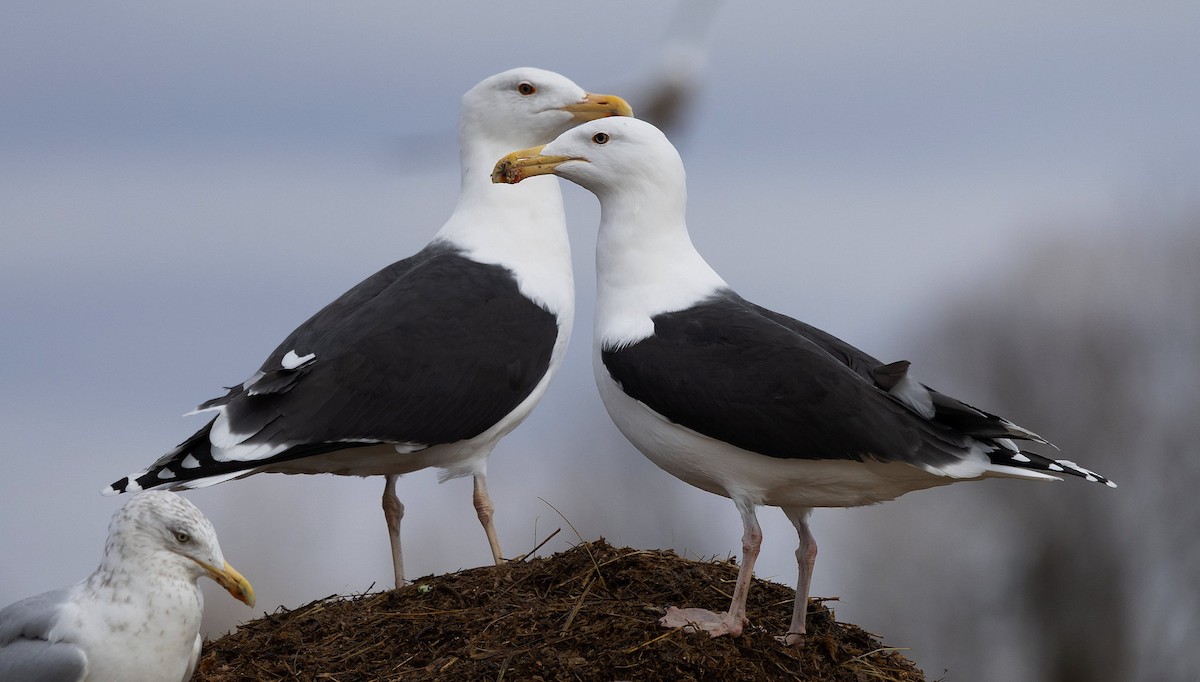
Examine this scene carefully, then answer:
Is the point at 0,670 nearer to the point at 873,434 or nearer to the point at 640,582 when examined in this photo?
the point at 640,582

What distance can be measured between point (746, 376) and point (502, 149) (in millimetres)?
3162

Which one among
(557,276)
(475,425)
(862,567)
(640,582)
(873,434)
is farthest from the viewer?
(862,567)

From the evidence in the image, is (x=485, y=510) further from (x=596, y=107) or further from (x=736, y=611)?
(x=596, y=107)

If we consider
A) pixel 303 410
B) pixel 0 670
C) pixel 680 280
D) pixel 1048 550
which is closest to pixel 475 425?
pixel 303 410

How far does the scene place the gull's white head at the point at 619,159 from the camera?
734cm

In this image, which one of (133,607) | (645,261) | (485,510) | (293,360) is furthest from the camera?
(485,510)

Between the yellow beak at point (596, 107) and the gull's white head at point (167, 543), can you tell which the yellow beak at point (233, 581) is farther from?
the yellow beak at point (596, 107)

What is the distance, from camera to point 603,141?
24.4 feet

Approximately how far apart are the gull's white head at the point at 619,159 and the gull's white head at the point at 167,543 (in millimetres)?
2862

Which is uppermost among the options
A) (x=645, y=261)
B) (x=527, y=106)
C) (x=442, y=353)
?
(x=527, y=106)

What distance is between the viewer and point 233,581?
239 inches

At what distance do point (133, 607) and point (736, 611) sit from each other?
9.46 ft

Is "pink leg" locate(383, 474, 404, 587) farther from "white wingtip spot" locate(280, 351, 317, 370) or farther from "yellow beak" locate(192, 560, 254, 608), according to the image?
"yellow beak" locate(192, 560, 254, 608)

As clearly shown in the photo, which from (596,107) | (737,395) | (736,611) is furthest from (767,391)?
(596,107)
